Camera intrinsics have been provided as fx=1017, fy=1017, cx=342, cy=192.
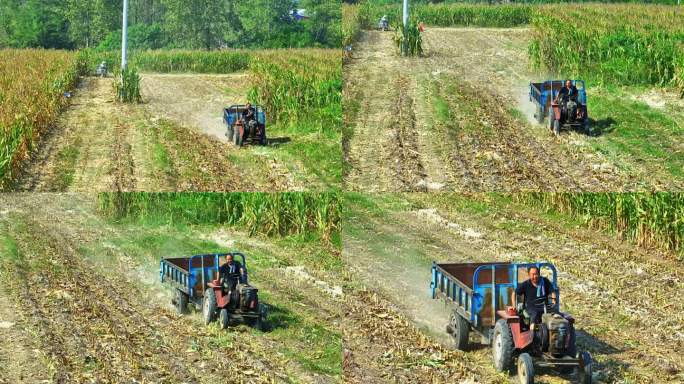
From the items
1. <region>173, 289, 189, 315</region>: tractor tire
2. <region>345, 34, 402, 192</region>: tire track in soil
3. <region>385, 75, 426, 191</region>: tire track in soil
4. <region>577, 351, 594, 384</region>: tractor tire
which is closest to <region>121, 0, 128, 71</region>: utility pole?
<region>345, 34, 402, 192</region>: tire track in soil

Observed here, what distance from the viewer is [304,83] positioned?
21.6 m

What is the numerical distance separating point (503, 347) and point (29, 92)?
11101mm

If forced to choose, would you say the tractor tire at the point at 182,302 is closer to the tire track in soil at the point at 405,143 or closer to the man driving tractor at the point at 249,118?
the man driving tractor at the point at 249,118

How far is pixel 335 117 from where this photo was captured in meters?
21.6

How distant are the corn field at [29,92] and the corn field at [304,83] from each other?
3.87 m

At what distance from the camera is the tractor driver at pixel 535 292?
53.1 feet

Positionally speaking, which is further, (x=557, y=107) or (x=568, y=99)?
(x=568, y=99)

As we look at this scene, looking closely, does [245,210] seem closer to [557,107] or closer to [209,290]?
[209,290]

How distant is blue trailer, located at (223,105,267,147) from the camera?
22078 mm

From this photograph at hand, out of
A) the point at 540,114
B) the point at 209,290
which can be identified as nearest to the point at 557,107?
the point at 540,114

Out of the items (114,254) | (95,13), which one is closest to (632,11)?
(95,13)

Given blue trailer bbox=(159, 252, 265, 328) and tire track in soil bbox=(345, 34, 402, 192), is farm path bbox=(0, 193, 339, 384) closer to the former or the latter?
blue trailer bbox=(159, 252, 265, 328)

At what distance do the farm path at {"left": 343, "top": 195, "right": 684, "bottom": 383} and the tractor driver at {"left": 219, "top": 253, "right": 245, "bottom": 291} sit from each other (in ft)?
9.41

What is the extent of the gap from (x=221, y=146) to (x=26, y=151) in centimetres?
439
